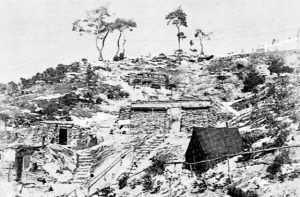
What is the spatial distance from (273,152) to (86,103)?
1016 inches

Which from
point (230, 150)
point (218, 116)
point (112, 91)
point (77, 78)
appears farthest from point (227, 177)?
point (77, 78)

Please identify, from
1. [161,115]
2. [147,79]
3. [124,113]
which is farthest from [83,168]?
[147,79]

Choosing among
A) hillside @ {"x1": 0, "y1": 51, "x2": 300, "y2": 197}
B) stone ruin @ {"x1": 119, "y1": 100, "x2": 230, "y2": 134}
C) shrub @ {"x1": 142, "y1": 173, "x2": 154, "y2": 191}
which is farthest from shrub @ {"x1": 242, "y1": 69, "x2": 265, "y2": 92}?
shrub @ {"x1": 142, "y1": 173, "x2": 154, "y2": 191}

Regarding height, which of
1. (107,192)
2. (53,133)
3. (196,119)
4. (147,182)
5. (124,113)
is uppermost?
(124,113)

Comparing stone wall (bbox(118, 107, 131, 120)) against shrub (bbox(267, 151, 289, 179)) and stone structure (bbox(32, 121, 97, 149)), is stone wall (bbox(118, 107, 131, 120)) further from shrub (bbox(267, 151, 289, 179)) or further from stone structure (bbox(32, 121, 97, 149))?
shrub (bbox(267, 151, 289, 179))

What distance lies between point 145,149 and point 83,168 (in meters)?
4.55

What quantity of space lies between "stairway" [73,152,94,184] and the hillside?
4.9 inches

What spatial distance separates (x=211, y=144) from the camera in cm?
1958

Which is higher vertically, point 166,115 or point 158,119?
point 166,115

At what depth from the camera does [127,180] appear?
75.6ft

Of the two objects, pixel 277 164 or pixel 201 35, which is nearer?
pixel 277 164

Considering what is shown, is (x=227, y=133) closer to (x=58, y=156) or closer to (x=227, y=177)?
(x=227, y=177)

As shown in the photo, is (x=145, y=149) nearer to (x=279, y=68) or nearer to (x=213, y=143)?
(x=213, y=143)

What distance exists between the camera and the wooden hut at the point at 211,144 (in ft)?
63.0
